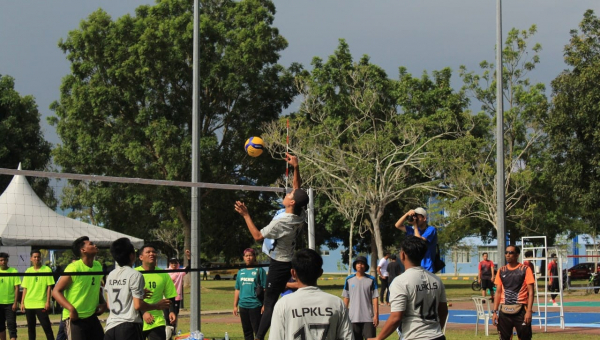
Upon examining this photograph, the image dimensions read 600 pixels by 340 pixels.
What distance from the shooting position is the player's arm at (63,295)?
8922 mm

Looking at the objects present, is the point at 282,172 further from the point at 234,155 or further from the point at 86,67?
the point at 86,67

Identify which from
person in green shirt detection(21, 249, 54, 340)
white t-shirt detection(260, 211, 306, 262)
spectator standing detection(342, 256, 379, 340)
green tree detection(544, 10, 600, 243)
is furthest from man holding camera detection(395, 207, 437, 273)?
green tree detection(544, 10, 600, 243)

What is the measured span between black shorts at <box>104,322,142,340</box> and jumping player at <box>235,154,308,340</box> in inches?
67.7

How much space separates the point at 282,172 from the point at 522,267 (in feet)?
94.9

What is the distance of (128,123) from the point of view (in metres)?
38.7

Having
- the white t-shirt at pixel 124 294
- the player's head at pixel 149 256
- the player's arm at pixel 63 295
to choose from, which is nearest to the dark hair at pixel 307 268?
the white t-shirt at pixel 124 294

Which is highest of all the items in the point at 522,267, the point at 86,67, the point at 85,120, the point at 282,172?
the point at 86,67

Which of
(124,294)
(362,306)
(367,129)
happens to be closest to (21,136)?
(367,129)

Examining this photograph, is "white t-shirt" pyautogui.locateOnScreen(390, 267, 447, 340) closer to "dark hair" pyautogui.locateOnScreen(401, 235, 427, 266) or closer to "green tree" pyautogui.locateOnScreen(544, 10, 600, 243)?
"dark hair" pyautogui.locateOnScreen(401, 235, 427, 266)

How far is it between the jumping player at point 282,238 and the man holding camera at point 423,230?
48.9 inches

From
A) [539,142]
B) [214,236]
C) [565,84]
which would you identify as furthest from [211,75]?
[539,142]

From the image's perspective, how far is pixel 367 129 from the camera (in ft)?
149

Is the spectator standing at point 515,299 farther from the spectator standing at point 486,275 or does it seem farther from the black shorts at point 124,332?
the spectator standing at point 486,275

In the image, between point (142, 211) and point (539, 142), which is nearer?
point (142, 211)
